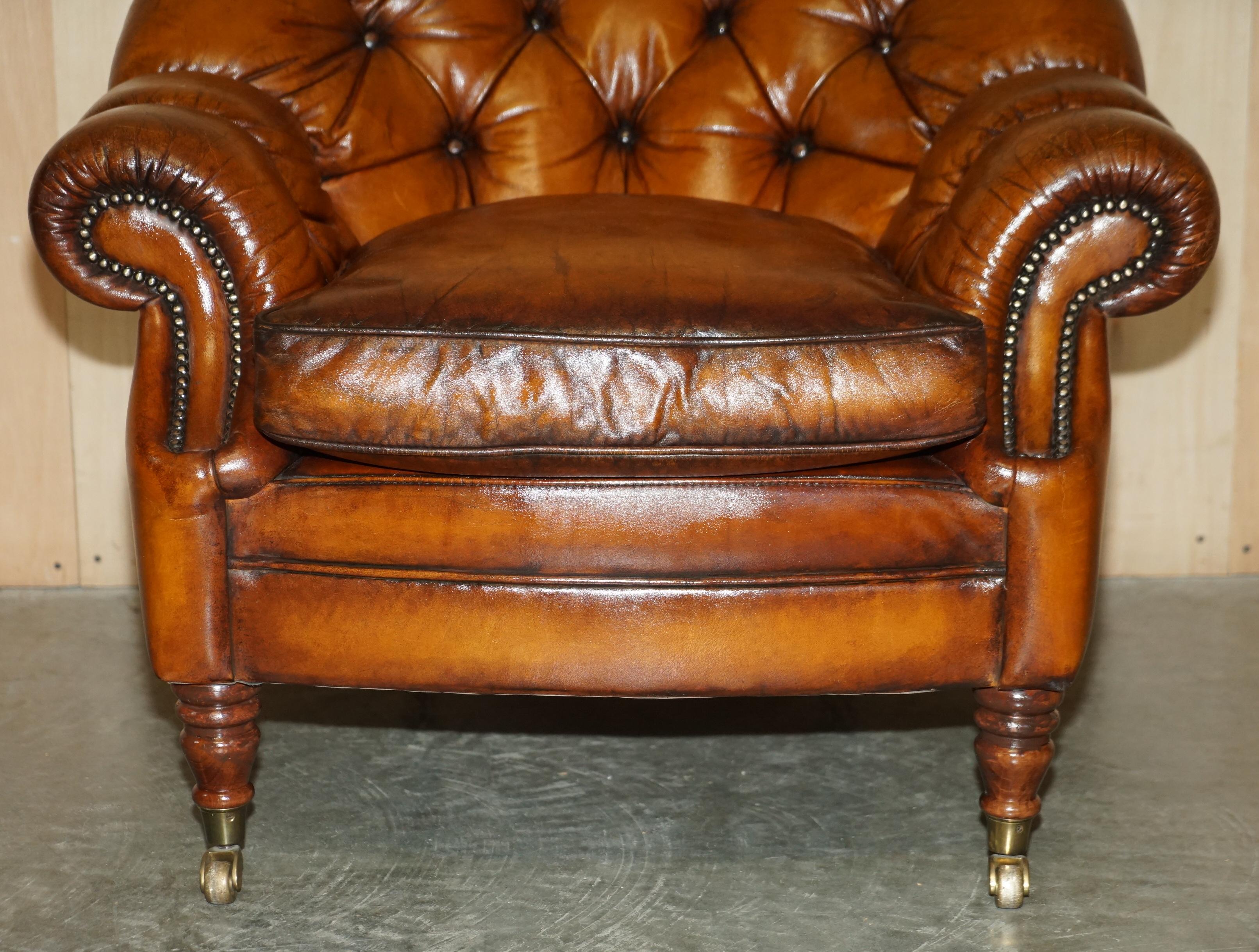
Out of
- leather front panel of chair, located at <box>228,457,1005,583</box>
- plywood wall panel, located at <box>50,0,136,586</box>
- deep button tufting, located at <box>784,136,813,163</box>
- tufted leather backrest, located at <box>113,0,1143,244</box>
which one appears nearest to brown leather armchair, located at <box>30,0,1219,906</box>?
leather front panel of chair, located at <box>228,457,1005,583</box>

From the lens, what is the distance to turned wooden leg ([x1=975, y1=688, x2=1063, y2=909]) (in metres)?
1.25

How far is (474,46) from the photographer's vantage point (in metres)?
1.68

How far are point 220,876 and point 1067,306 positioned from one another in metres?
0.95

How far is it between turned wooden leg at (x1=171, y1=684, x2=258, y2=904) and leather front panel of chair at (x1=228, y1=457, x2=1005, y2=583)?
0.46 ft

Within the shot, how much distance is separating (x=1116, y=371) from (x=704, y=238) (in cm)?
110

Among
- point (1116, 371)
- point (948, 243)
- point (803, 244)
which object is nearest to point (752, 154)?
point (803, 244)

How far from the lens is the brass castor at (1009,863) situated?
4.17 feet

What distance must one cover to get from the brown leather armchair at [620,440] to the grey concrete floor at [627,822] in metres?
0.10

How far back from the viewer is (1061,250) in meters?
1.19

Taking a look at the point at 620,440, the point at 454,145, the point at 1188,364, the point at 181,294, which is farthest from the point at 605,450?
the point at 1188,364

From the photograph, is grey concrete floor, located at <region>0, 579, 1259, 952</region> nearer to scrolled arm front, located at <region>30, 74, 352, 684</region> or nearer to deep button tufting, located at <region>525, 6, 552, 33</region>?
scrolled arm front, located at <region>30, 74, 352, 684</region>

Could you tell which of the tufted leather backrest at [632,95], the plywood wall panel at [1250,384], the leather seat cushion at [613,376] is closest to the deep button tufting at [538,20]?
the tufted leather backrest at [632,95]

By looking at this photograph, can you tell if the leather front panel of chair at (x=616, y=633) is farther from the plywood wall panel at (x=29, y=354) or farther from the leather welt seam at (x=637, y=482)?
the plywood wall panel at (x=29, y=354)

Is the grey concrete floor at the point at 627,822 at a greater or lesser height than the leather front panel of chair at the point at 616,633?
lesser
